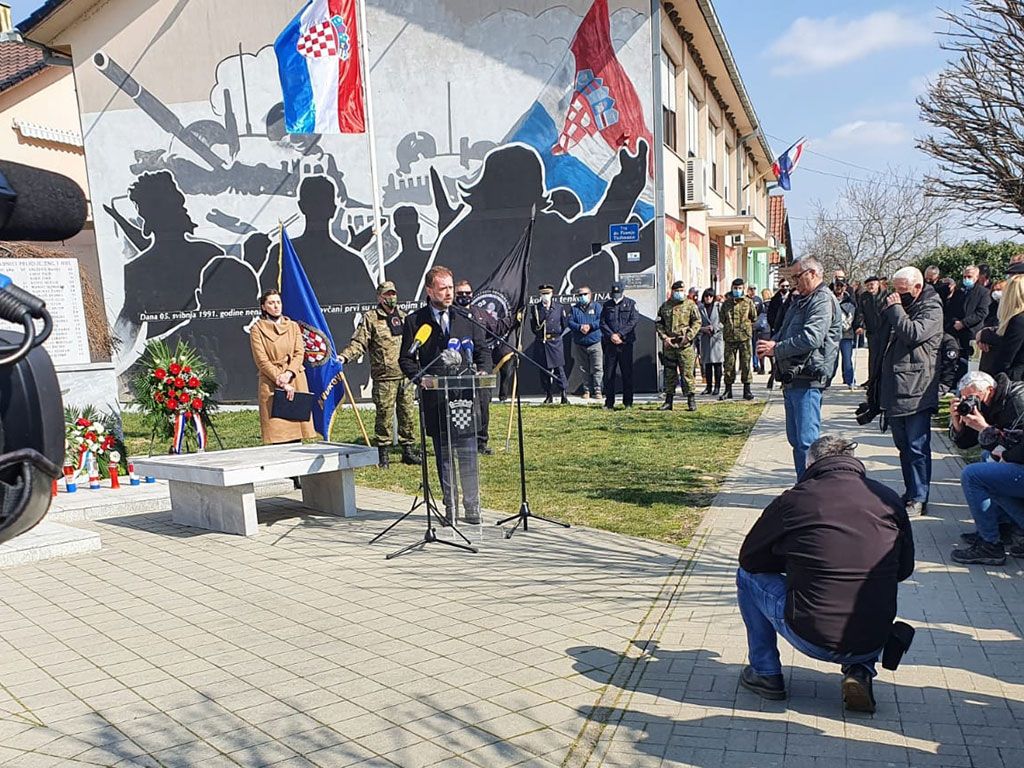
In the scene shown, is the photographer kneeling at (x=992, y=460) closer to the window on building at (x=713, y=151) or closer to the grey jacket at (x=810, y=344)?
the grey jacket at (x=810, y=344)

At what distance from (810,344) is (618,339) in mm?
8232

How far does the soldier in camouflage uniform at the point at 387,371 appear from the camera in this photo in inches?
428

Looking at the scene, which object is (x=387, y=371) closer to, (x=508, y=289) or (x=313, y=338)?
(x=313, y=338)

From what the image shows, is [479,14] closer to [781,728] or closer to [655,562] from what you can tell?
[655,562]

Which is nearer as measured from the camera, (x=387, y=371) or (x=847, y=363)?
(x=387, y=371)

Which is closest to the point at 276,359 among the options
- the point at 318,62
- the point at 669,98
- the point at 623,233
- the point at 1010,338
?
the point at 318,62

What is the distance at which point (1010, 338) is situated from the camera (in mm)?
6574

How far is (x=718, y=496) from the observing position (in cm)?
832

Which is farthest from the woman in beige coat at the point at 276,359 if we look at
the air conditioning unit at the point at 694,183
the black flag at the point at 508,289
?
the air conditioning unit at the point at 694,183

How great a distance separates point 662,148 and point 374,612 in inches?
497

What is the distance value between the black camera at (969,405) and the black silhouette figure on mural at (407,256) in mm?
12955

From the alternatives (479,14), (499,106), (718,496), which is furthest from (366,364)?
(718,496)

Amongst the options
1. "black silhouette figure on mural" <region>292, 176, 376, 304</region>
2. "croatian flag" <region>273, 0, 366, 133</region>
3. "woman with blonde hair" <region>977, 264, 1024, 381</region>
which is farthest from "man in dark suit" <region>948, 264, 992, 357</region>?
"black silhouette figure on mural" <region>292, 176, 376, 304</region>

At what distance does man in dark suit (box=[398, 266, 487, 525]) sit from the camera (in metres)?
7.14
